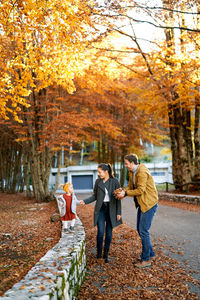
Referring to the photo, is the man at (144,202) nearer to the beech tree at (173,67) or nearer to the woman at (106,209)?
the woman at (106,209)

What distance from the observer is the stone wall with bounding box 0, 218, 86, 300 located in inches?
109

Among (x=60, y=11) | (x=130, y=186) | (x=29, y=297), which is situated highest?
(x=60, y=11)

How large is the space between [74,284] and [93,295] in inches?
12.7

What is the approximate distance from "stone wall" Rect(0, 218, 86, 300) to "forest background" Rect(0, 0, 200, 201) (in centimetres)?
471

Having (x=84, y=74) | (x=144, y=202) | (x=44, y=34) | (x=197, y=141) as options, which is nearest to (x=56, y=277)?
(x=144, y=202)

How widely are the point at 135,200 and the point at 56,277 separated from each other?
2.38 m

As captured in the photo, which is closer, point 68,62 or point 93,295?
point 93,295

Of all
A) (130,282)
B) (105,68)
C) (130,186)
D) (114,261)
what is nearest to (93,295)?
(130,282)

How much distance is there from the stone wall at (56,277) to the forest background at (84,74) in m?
4.71

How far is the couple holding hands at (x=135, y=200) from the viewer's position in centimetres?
494

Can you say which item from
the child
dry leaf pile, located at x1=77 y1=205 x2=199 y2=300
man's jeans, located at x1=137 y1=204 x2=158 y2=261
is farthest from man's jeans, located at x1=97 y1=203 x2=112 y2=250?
the child

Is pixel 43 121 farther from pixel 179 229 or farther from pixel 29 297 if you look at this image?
pixel 29 297

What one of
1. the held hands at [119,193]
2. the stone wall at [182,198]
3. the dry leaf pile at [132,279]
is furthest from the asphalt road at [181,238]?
the stone wall at [182,198]

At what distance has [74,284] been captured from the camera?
3811 millimetres
